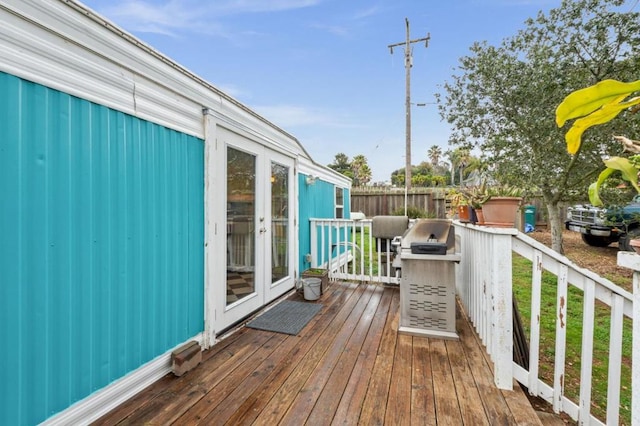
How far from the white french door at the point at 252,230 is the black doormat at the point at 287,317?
0.15 meters

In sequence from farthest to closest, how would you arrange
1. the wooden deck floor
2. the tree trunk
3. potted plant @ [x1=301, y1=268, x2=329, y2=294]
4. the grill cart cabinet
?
the tree trunk < potted plant @ [x1=301, y1=268, x2=329, y2=294] < the grill cart cabinet < the wooden deck floor

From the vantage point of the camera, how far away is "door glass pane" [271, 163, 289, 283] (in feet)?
11.9

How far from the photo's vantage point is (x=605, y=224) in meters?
5.35

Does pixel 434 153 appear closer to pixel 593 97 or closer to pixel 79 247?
pixel 593 97

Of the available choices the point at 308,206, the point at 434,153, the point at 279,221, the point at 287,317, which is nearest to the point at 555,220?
the point at 308,206

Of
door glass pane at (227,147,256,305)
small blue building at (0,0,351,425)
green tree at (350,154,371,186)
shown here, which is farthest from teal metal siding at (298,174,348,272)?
green tree at (350,154,371,186)

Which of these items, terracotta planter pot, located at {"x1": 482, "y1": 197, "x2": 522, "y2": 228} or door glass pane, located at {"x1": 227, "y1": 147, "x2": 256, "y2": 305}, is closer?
terracotta planter pot, located at {"x1": 482, "y1": 197, "x2": 522, "y2": 228}

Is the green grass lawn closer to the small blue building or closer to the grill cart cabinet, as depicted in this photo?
the grill cart cabinet

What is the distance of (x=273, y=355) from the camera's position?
7.66 feet

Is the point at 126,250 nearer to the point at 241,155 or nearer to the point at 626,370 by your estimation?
the point at 241,155

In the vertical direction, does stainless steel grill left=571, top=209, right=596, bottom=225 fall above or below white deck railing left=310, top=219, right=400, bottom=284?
above

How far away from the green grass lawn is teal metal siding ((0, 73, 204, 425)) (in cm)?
317

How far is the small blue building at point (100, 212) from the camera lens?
1.30m

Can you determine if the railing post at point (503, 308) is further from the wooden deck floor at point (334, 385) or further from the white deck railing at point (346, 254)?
the white deck railing at point (346, 254)
